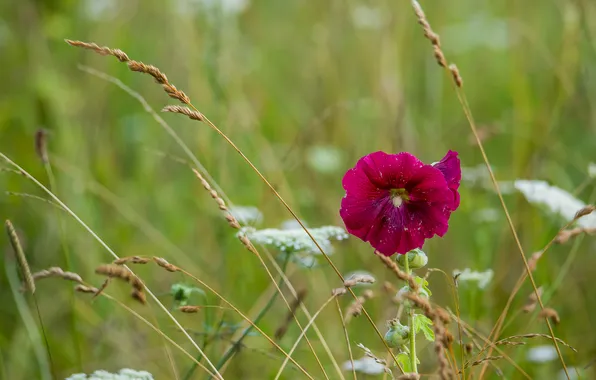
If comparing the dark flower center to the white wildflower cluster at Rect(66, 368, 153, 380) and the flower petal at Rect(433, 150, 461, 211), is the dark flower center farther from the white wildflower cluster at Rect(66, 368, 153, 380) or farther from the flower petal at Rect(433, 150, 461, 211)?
the white wildflower cluster at Rect(66, 368, 153, 380)

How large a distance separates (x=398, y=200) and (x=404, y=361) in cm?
19

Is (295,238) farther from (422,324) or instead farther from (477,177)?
(477,177)

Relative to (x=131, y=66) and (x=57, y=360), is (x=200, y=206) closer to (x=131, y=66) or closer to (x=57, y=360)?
(x=57, y=360)

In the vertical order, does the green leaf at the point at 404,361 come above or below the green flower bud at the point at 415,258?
below

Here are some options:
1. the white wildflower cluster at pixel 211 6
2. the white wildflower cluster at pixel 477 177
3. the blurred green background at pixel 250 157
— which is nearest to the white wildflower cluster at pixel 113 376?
the blurred green background at pixel 250 157

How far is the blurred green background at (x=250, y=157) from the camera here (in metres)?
1.69

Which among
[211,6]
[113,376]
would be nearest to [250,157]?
[211,6]

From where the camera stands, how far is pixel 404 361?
34.4 inches

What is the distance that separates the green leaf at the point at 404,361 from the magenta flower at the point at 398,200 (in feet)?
0.43

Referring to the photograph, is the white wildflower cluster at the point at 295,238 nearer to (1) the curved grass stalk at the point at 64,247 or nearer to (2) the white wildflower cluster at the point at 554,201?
(1) the curved grass stalk at the point at 64,247

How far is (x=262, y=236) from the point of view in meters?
1.10

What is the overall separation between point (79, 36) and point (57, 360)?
1328 mm

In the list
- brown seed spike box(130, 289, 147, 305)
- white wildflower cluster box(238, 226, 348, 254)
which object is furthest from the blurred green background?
brown seed spike box(130, 289, 147, 305)

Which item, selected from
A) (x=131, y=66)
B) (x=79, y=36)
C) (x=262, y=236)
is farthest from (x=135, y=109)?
(x=131, y=66)
